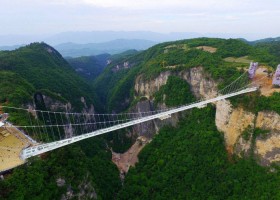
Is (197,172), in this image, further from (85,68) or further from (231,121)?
(85,68)

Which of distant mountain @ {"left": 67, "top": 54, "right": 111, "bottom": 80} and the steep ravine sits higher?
the steep ravine

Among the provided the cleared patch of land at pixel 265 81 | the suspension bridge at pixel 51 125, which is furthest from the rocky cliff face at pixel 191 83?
the cleared patch of land at pixel 265 81

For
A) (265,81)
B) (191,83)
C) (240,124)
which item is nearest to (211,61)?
(191,83)

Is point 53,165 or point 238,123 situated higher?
point 238,123

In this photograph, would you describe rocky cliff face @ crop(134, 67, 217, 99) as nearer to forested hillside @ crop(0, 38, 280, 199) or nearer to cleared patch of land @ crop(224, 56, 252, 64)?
forested hillside @ crop(0, 38, 280, 199)

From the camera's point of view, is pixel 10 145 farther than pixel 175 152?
No

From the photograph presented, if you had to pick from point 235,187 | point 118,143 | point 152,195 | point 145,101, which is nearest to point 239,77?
point 235,187

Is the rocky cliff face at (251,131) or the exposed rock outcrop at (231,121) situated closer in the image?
the rocky cliff face at (251,131)

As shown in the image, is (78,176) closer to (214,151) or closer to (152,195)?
(152,195)

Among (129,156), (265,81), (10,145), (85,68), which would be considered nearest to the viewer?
(10,145)

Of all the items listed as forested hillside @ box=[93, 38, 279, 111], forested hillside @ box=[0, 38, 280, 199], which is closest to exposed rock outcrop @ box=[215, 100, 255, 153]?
forested hillside @ box=[0, 38, 280, 199]

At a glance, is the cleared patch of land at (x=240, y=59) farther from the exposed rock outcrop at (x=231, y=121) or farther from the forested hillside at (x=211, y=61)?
the exposed rock outcrop at (x=231, y=121)

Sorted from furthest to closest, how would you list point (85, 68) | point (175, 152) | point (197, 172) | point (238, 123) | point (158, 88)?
1. point (85, 68)
2. point (158, 88)
3. point (175, 152)
4. point (197, 172)
5. point (238, 123)
